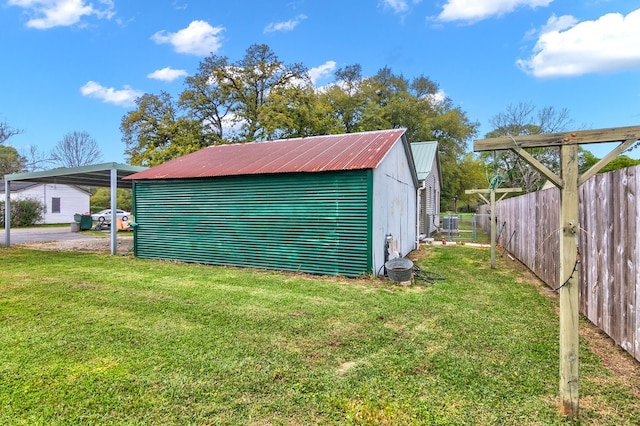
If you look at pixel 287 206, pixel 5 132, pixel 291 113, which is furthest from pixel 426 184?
pixel 5 132

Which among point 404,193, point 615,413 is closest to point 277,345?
point 615,413

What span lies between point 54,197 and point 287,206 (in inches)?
1164

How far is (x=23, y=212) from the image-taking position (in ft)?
81.9

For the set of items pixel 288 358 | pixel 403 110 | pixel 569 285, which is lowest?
pixel 288 358

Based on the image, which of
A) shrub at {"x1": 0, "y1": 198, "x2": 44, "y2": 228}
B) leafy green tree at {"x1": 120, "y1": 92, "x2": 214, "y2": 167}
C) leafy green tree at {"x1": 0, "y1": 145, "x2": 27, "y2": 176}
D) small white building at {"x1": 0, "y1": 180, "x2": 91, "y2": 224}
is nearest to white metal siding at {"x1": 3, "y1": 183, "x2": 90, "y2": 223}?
small white building at {"x1": 0, "y1": 180, "x2": 91, "y2": 224}

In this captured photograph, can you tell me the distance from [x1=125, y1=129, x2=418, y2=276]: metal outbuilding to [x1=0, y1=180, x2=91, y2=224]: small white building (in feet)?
77.7

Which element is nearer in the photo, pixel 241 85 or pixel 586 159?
pixel 241 85

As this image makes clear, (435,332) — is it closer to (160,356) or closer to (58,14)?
(160,356)

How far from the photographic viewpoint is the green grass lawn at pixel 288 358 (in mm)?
2482

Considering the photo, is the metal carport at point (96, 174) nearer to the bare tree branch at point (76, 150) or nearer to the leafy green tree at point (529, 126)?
Result: the leafy green tree at point (529, 126)

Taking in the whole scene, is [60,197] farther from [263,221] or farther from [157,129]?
[263,221]

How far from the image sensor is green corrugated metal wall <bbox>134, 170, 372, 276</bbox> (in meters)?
7.16

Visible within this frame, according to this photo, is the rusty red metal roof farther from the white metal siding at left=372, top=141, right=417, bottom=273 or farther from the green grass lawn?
the green grass lawn

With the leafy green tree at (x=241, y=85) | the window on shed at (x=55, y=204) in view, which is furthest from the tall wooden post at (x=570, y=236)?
the window on shed at (x=55, y=204)
